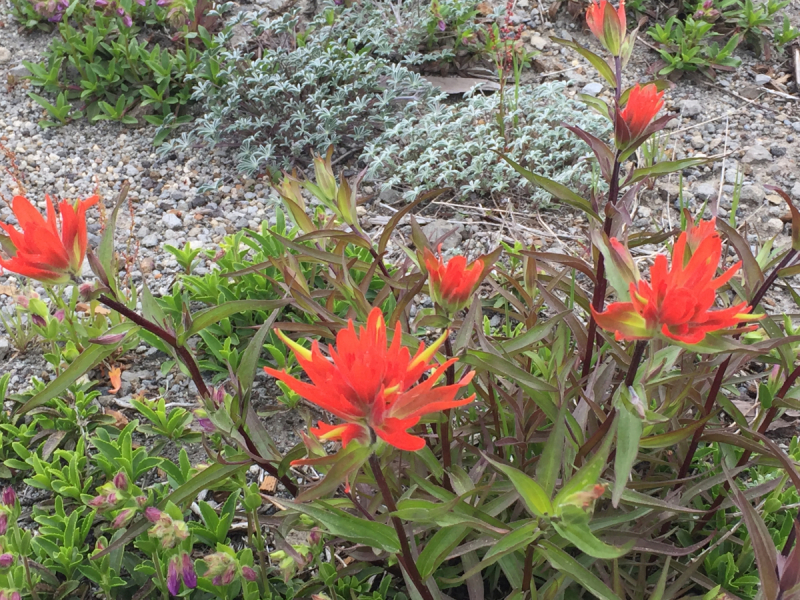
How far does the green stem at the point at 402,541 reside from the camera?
0.91 meters

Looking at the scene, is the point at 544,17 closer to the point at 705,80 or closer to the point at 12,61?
the point at 705,80

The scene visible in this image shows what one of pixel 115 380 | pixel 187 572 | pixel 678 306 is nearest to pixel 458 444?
pixel 187 572

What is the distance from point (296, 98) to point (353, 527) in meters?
2.38

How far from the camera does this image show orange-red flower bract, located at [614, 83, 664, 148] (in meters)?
1.18

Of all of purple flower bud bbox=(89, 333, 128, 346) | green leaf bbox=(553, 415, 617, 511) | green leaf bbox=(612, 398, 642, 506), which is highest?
purple flower bud bbox=(89, 333, 128, 346)

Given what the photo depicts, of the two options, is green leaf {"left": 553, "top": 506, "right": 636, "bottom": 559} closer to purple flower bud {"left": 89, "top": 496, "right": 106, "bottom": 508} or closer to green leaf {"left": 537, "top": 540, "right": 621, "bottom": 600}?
green leaf {"left": 537, "top": 540, "right": 621, "bottom": 600}

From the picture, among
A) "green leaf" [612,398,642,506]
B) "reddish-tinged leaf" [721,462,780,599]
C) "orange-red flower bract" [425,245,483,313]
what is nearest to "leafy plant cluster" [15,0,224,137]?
"orange-red flower bract" [425,245,483,313]

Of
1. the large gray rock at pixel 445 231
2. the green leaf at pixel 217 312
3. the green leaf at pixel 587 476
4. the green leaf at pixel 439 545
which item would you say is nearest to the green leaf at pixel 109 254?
the green leaf at pixel 217 312

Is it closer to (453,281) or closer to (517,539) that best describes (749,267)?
(453,281)

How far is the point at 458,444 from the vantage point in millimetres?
1404

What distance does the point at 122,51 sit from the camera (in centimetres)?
311

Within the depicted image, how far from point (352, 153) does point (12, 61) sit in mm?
1904

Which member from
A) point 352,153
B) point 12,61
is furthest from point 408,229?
point 12,61

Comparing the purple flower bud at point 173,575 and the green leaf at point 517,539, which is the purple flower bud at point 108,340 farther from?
the green leaf at point 517,539
